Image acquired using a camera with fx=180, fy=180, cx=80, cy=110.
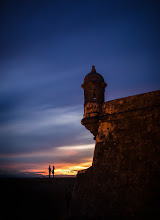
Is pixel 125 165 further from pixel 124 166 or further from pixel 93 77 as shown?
pixel 93 77

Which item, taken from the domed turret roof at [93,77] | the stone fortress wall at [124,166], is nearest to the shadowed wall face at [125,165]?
the stone fortress wall at [124,166]

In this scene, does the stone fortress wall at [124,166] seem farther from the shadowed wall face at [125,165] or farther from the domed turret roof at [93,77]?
the domed turret roof at [93,77]

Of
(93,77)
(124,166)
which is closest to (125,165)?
(124,166)

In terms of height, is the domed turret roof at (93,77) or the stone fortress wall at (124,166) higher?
the domed turret roof at (93,77)

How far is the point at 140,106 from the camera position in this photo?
7.29 meters

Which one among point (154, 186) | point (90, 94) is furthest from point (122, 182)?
point (90, 94)

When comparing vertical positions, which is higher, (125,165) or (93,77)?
(93,77)

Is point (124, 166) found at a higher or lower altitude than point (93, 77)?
lower

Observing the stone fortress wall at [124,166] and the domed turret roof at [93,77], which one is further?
the domed turret roof at [93,77]

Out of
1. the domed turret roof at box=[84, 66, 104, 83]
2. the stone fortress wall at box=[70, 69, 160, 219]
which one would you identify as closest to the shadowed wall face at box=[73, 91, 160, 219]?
the stone fortress wall at box=[70, 69, 160, 219]

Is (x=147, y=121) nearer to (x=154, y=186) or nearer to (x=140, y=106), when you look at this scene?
(x=140, y=106)

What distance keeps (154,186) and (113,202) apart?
1524mm

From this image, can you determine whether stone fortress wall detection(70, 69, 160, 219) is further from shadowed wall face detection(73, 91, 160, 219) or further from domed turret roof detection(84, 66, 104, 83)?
domed turret roof detection(84, 66, 104, 83)

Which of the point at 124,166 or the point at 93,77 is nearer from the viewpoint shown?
the point at 124,166
